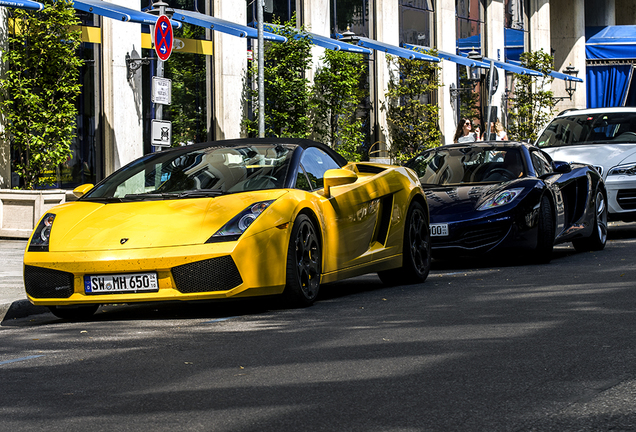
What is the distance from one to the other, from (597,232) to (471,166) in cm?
196

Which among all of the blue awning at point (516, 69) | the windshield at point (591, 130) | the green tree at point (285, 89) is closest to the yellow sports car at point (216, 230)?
the windshield at point (591, 130)

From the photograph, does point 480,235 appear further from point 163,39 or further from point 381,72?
point 381,72

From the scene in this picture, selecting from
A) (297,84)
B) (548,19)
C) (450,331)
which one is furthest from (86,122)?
(548,19)

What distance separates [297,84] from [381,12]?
22.5 ft

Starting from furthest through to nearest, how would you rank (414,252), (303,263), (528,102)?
(528,102) < (414,252) < (303,263)

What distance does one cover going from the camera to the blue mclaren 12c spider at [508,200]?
10.2 m

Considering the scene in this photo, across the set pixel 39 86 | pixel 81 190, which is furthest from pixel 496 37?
pixel 81 190

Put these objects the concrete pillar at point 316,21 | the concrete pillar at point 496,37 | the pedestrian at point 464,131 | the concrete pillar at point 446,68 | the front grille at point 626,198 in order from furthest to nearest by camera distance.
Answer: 1. the concrete pillar at point 496,37
2. the concrete pillar at point 446,68
3. the concrete pillar at point 316,21
4. the pedestrian at point 464,131
5. the front grille at point 626,198

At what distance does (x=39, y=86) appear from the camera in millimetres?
15953

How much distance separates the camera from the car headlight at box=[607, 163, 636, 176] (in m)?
13.4

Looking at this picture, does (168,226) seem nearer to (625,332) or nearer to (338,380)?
(338,380)

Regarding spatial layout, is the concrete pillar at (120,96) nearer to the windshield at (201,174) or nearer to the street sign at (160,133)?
the street sign at (160,133)

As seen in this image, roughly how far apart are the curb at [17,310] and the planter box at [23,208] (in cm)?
660

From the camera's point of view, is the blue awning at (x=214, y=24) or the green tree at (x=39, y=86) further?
the blue awning at (x=214, y=24)
